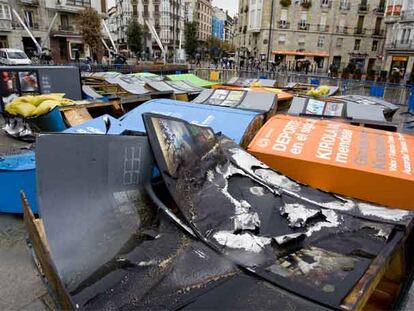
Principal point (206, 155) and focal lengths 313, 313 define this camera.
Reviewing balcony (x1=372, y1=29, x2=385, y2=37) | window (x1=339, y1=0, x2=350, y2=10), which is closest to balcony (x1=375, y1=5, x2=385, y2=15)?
balcony (x1=372, y1=29, x2=385, y2=37)

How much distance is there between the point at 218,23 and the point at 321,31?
69269 mm

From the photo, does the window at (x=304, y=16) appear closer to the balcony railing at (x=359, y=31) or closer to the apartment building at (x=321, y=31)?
the apartment building at (x=321, y=31)

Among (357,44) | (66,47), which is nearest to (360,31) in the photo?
(357,44)

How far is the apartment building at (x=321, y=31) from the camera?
4122 centimetres

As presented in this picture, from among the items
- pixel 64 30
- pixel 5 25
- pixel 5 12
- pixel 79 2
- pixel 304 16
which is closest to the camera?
pixel 5 25

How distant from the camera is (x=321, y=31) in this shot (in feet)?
137

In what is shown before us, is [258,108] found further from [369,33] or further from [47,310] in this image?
[369,33]

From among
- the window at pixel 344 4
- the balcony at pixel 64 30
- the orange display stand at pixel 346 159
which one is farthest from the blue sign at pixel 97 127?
the window at pixel 344 4

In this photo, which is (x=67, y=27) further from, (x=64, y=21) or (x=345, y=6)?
(x=345, y=6)

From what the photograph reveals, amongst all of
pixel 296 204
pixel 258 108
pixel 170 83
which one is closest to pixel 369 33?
pixel 170 83

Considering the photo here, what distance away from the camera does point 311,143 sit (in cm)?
395

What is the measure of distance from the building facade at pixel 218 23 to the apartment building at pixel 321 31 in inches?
2167

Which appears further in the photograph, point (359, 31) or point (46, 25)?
point (359, 31)

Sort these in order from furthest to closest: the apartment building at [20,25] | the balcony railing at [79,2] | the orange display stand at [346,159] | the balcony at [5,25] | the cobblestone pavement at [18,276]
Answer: the balcony railing at [79,2] → the apartment building at [20,25] → the balcony at [5,25] → the orange display stand at [346,159] → the cobblestone pavement at [18,276]
